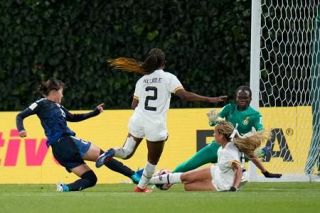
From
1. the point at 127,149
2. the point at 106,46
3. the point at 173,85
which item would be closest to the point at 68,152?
the point at 127,149

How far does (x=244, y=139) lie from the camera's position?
50.6 feet

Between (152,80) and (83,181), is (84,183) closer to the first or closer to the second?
(83,181)

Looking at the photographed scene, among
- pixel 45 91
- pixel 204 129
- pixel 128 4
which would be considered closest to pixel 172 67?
pixel 128 4

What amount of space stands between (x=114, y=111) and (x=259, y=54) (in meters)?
2.85

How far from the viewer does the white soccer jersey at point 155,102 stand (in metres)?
14.8

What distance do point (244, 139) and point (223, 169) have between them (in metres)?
0.62

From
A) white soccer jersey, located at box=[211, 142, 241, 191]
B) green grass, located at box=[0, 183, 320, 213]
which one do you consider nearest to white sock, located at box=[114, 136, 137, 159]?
white soccer jersey, located at box=[211, 142, 241, 191]

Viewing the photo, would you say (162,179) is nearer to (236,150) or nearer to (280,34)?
(236,150)

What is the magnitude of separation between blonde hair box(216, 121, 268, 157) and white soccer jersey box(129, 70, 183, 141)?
82cm

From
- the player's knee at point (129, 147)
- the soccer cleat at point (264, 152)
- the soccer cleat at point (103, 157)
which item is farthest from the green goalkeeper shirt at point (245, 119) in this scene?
the soccer cleat at point (103, 157)

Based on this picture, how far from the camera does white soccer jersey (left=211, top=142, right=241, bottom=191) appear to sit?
15.0m

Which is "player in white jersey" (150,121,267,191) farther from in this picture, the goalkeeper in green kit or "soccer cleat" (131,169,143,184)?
the goalkeeper in green kit

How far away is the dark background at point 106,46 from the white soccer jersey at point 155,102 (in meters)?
6.81

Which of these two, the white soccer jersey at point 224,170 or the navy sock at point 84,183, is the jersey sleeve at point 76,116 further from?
the white soccer jersey at point 224,170
